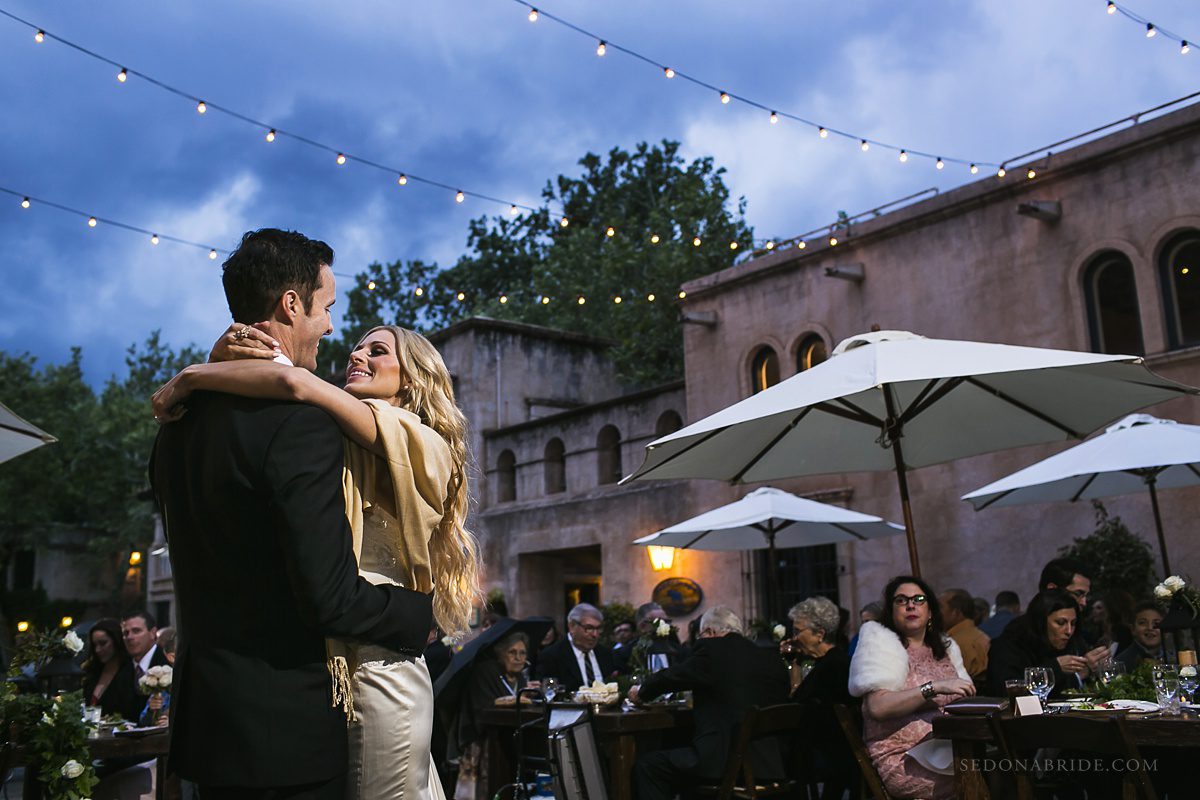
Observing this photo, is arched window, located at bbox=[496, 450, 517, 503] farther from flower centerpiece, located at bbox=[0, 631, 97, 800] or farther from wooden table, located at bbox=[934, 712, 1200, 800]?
wooden table, located at bbox=[934, 712, 1200, 800]

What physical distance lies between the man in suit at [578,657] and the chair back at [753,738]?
10.5ft

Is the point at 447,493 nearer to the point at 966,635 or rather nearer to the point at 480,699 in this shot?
the point at 966,635

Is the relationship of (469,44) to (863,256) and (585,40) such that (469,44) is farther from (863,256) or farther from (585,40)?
(863,256)

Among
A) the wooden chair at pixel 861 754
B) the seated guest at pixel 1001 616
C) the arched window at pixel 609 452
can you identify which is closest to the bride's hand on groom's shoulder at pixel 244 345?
the wooden chair at pixel 861 754

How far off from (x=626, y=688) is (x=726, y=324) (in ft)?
36.8

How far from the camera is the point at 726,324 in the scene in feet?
60.4

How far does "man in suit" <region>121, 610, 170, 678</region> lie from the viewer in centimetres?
803

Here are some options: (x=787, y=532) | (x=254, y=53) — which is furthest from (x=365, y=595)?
(x=254, y=53)

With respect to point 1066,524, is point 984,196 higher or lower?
higher

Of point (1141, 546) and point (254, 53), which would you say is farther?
point (254, 53)

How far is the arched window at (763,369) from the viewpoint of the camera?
17781mm

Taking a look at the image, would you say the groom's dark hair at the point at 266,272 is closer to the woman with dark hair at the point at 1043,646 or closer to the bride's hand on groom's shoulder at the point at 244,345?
the bride's hand on groom's shoulder at the point at 244,345

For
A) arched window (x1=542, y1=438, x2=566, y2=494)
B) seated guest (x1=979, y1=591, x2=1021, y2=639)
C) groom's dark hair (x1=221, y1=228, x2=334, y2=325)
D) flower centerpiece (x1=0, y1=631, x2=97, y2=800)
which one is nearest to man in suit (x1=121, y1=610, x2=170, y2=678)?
flower centerpiece (x1=0, y1=631, x2=97, y2=800)

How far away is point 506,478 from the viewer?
22.7 meters
